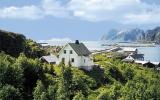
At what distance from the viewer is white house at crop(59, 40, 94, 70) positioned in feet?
431

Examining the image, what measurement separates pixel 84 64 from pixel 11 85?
46570mm

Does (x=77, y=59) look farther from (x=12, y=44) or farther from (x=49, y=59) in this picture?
(x=12, y=44)

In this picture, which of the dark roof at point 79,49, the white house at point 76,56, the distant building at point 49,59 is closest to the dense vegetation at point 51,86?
the white house at point 76,56

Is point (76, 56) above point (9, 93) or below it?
above

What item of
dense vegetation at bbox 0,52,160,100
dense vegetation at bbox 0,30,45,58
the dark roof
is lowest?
dense vegetation at bbox 0,52,160,100

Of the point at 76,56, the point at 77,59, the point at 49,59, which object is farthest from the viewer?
the point at 49,59

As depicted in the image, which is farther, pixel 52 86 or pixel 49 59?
pixel 49 59

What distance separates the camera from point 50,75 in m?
106

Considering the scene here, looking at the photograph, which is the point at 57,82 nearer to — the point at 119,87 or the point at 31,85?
the point at 31,85

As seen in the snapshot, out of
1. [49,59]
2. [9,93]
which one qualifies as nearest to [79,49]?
[49,59]

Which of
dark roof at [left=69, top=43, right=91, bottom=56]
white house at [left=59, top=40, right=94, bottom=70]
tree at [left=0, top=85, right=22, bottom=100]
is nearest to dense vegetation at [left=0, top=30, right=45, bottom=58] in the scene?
white house at [left=59, top=40, right=94, bottom=70]

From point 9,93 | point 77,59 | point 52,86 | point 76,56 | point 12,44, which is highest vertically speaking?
point 12,44

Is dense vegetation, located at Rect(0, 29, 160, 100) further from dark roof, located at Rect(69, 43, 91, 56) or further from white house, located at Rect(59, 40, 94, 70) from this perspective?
dark roof, located at Rect(69, 43, 91, 56)

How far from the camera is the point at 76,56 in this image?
132 metres
